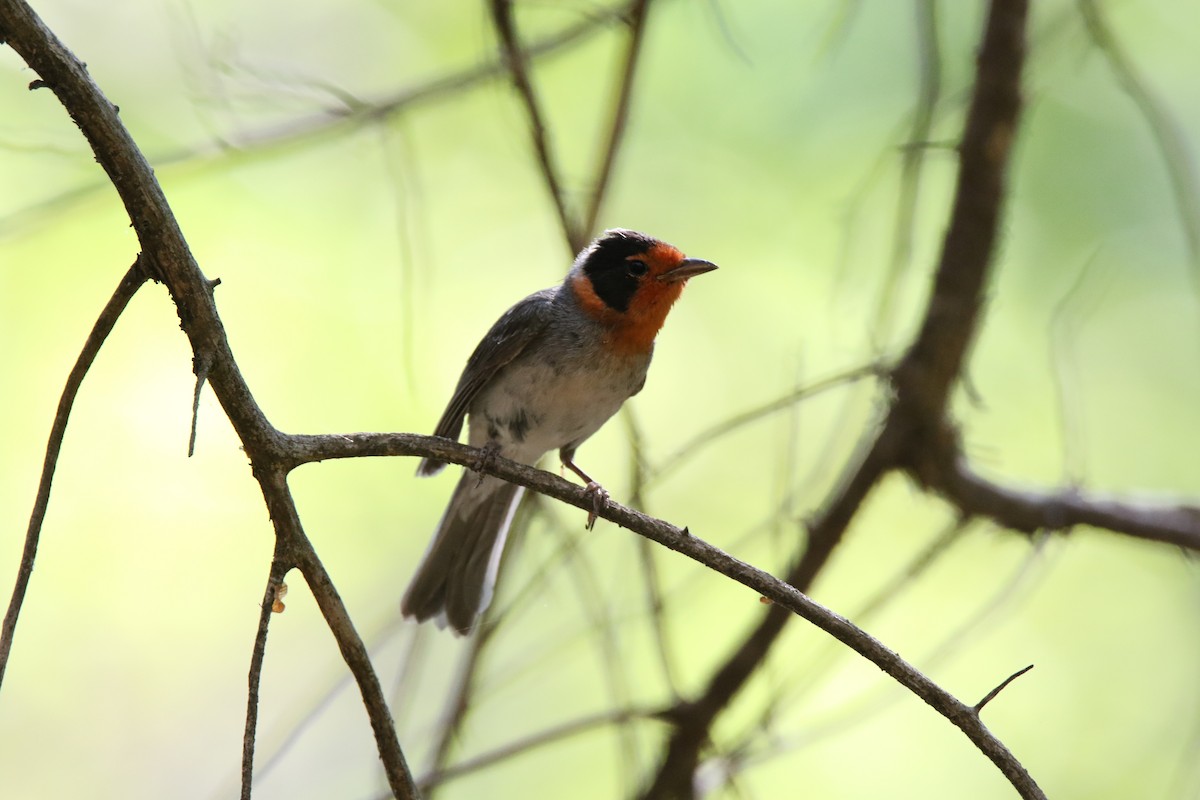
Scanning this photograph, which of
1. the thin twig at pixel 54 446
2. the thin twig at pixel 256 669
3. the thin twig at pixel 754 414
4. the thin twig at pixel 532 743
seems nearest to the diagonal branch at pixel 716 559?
the thin twig at pixel 256 669

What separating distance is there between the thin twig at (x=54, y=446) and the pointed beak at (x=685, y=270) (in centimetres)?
227

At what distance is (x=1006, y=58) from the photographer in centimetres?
383

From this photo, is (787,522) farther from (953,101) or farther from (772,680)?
(953,101)

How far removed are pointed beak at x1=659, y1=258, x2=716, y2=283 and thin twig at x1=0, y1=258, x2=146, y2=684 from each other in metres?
2.27

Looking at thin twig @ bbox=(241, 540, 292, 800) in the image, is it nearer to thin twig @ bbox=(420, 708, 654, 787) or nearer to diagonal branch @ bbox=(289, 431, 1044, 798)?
diagonal branch @ bbox=(289, 431, 1044, 798)

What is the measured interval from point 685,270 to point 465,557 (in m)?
1.21

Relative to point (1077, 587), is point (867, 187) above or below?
above

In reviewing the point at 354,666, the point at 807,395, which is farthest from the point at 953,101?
the point at 354,666

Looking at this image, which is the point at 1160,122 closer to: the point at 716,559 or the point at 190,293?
the point at 716,559

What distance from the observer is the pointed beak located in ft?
13.4

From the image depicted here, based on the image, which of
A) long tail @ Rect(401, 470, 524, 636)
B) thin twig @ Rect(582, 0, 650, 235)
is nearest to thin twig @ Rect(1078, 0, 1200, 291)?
thin twig @ Rect(582, 0, 650, 235)

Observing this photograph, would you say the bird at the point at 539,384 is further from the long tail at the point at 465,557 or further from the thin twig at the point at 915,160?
the thin twig at the point at 915,160

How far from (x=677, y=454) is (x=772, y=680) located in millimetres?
994

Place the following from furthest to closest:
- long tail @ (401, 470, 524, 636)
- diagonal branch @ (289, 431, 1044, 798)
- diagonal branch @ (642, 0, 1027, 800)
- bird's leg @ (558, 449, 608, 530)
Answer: long tail @ (401, 470, 524, 636)
diagonal branch @ (642, 0, 1027, 800)
bird's leg @ (558, 449, 608, 530)
diagonal branch @ (289, 431, 1044, 798)
